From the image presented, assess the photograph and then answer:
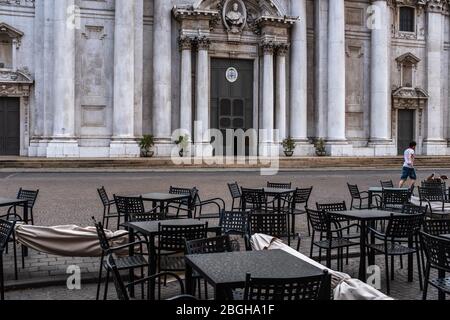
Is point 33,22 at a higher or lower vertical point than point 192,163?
higher

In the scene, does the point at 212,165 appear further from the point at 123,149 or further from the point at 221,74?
the point at 221,74

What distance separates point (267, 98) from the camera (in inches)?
1291

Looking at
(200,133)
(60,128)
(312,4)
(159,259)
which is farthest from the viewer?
(312,4)

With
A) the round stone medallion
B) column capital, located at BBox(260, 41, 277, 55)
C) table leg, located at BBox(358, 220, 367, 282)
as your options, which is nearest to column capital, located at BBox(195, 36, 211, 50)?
the round stone medallion

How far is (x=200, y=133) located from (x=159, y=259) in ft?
81.5

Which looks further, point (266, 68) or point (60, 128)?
point (266, 68)

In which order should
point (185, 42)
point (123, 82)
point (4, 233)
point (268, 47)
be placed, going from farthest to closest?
point (268, 47) < point (185, 42) < point (123, 82) < point (4, 233)

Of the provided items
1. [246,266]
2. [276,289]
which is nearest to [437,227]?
[246,266]

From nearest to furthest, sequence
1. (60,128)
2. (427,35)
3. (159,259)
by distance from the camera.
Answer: (159,259)
(60,128)
(427,35)

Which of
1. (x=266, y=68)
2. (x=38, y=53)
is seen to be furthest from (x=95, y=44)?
(x=266, y=68)

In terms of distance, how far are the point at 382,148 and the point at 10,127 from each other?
73.6ft

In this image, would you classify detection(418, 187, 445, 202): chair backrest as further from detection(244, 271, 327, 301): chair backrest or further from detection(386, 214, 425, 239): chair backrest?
detection(244, 271, 327, 301): chair backrest

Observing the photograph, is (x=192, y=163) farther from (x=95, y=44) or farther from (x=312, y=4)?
(x=312, y=4)

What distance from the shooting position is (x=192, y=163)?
28.5 m
